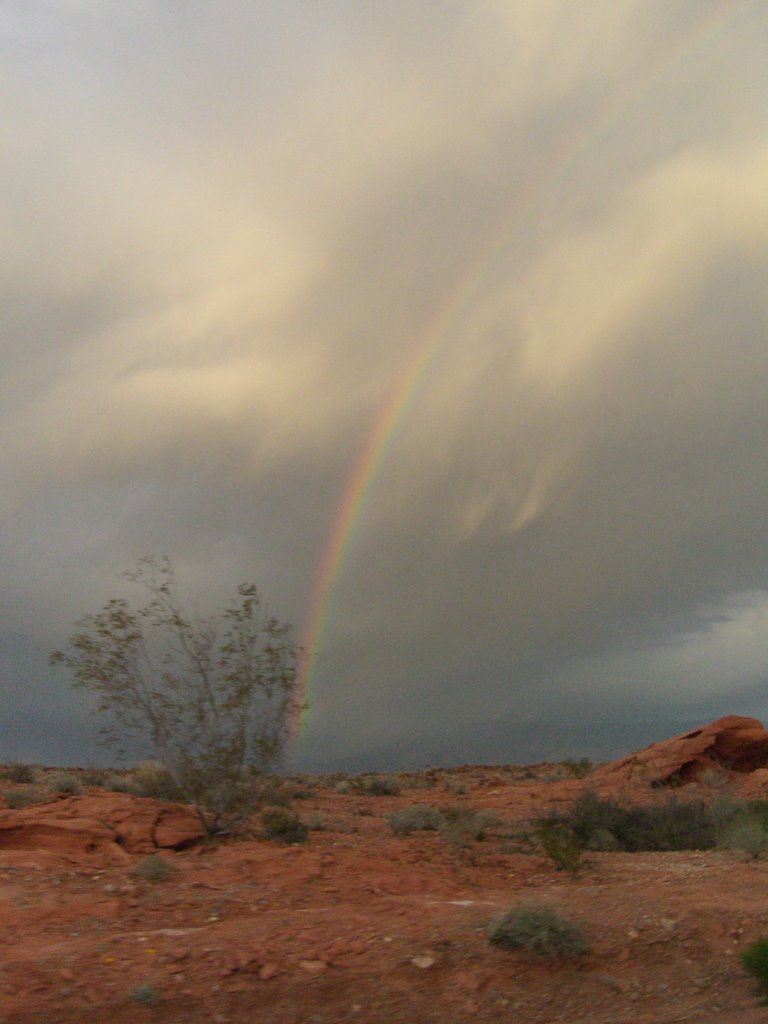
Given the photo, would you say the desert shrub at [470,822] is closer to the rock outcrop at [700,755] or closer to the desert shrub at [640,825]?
the desert shrub at [640,825]

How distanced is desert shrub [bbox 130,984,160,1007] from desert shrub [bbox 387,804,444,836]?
1195 cm

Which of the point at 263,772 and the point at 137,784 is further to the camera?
the point at 137,784

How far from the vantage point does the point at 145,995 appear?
31.9 ft

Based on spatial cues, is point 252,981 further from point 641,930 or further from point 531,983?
point 641,930

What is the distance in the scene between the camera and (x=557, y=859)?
1773 centimetres

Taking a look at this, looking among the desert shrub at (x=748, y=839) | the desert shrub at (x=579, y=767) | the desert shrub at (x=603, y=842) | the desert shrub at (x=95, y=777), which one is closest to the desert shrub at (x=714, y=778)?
the desert shrub at (x=579, y=767)

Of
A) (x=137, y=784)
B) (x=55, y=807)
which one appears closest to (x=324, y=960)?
(x=55, y=807)

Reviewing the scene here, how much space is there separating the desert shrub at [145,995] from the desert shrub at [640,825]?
1358 centimetres

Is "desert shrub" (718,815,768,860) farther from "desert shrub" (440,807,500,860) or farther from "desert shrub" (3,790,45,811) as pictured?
"desert shrub" (3,790,45,811)

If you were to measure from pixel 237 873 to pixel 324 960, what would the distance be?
16.1 feet

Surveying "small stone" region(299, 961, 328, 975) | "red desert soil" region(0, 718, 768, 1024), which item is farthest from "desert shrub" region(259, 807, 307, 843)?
"small stone" region(299, 961, 328, 975)

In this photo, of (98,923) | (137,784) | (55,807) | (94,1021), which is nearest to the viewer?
(94,1021)

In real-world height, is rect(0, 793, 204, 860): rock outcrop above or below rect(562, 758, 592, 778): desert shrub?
below

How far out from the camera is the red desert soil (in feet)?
33.5
